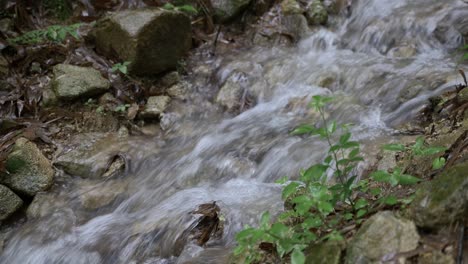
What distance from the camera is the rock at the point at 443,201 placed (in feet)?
5.90

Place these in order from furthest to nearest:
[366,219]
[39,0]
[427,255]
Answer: [39,0], [366,219], [427,255]

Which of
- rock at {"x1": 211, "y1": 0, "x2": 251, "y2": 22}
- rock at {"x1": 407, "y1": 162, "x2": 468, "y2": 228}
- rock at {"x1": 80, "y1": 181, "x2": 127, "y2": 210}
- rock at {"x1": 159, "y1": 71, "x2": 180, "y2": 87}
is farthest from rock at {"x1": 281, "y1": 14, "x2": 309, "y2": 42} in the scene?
rock at {"x1": 407, "y1": 162, "x2": 468, "y2": 228}

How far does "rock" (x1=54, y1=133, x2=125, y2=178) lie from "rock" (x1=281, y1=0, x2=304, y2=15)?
3700 mm

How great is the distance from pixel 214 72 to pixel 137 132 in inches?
61.2

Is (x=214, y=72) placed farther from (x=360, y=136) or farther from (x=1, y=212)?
(x=1, y=212)

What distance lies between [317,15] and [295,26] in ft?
1.46

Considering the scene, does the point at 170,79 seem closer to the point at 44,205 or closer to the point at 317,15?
the point at 44,205

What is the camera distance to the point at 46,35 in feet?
19.6

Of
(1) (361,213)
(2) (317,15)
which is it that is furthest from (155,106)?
(1) (361,213)

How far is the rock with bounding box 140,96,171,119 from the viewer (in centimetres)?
549

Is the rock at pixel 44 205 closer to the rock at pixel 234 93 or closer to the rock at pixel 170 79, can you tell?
the rock at pixel 170 79

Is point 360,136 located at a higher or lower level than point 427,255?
lower

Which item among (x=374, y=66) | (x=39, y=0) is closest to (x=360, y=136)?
(x=374, y=66)

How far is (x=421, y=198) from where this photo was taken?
192 centimetres
